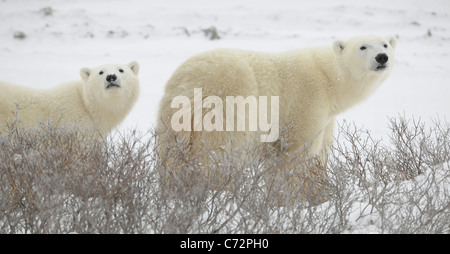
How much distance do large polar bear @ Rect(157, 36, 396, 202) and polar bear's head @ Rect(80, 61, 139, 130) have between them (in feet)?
4.09

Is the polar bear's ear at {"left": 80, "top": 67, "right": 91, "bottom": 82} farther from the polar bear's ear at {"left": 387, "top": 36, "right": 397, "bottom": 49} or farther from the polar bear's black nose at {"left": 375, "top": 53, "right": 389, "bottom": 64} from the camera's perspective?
the polar bear's ear at {"left": 387, "top": 36, "right": 397, "bottom": 49}

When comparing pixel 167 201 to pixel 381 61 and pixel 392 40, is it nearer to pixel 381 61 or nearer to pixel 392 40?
pixel 381 61

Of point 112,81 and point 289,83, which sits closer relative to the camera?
point 289,83

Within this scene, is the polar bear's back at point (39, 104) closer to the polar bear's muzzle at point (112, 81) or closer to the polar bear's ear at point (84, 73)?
the polar bear's ear at point (84, 73)

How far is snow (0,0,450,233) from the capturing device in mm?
10719

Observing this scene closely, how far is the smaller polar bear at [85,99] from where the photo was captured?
4633 mm

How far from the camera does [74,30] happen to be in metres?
15.8

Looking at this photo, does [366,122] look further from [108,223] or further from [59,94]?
[108,223]

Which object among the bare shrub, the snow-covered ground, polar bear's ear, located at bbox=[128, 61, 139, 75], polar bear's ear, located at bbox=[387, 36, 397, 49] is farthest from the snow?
the bare shrub

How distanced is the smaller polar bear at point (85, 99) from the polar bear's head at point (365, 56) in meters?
2.28

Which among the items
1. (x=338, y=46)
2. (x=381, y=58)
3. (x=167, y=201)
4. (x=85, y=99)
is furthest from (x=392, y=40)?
(x=85, y=99)

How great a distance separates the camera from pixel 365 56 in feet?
13.9

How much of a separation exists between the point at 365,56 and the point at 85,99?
2798mm
